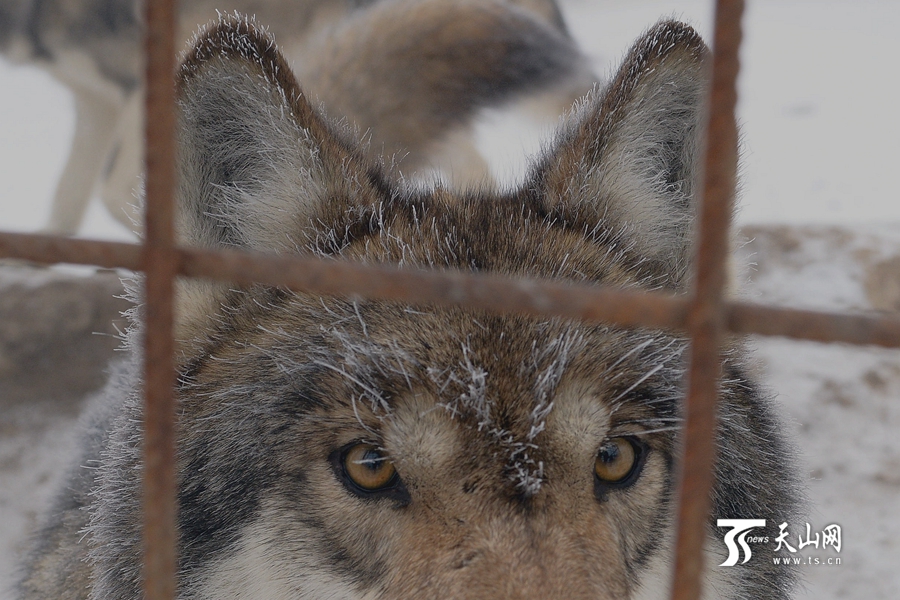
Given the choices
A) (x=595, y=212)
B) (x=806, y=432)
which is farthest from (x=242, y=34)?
(x=806, y=432)

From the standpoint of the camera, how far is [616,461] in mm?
1803

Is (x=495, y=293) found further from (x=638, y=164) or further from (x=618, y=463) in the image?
(x=638, y=164)

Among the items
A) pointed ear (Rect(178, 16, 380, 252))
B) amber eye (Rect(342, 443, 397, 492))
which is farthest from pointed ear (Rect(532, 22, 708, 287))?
amber eye (Rect(342, 443, 397, 492))

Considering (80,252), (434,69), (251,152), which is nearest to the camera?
(80,252)

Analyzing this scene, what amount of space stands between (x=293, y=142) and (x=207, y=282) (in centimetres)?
42

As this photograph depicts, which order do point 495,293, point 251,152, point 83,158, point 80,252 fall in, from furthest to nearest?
point 83,158, point 251,152, point 80,252, point 495,293

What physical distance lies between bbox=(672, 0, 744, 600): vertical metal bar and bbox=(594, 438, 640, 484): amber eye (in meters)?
0.69

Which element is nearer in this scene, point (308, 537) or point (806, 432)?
point (308, 537)

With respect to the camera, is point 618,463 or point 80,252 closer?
point 80,252

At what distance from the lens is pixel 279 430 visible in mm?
1798

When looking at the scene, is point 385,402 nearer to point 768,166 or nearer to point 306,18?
point 306,18

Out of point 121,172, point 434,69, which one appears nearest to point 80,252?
point 434,69

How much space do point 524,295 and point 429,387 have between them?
0.72 m

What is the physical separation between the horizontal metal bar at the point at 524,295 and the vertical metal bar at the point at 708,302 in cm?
3
